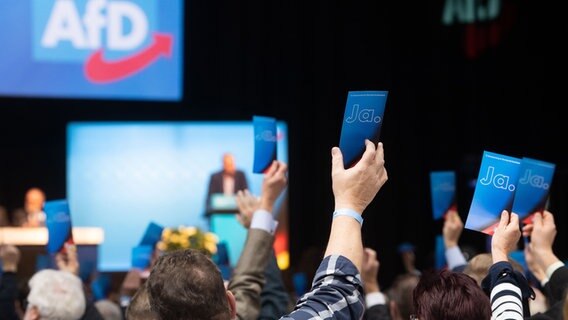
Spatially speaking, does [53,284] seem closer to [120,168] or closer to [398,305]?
[398,305]

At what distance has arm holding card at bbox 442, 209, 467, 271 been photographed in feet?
11.2

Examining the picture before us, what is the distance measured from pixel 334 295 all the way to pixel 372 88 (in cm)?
785

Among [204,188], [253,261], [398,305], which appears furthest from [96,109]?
[253,261]

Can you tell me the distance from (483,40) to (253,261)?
23.2 feet

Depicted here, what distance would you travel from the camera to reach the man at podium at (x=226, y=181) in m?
8.41

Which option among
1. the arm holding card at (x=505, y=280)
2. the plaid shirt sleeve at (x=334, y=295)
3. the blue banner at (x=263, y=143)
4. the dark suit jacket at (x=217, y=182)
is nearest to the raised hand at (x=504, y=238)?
the arm holding card at (x=505, y=280)

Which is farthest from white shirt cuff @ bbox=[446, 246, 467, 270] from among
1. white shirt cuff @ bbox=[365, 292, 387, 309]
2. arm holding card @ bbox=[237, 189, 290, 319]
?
arm holding card @ bbox=[237, 189, 290, 319]

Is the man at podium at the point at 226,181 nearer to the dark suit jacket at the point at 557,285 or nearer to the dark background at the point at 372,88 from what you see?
the dark background at the point at 372,88

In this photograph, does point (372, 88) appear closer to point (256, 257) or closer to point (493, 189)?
point (256, 257)

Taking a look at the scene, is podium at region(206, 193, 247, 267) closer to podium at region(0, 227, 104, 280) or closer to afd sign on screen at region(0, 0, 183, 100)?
afd sign on screen at region(0, 0, 183, 100)

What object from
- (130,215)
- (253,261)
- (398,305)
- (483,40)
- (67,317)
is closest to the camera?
(253,261)

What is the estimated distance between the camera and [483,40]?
912cm

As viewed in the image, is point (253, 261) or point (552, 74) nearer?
point (253, 261)

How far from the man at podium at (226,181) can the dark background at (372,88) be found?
749mm
